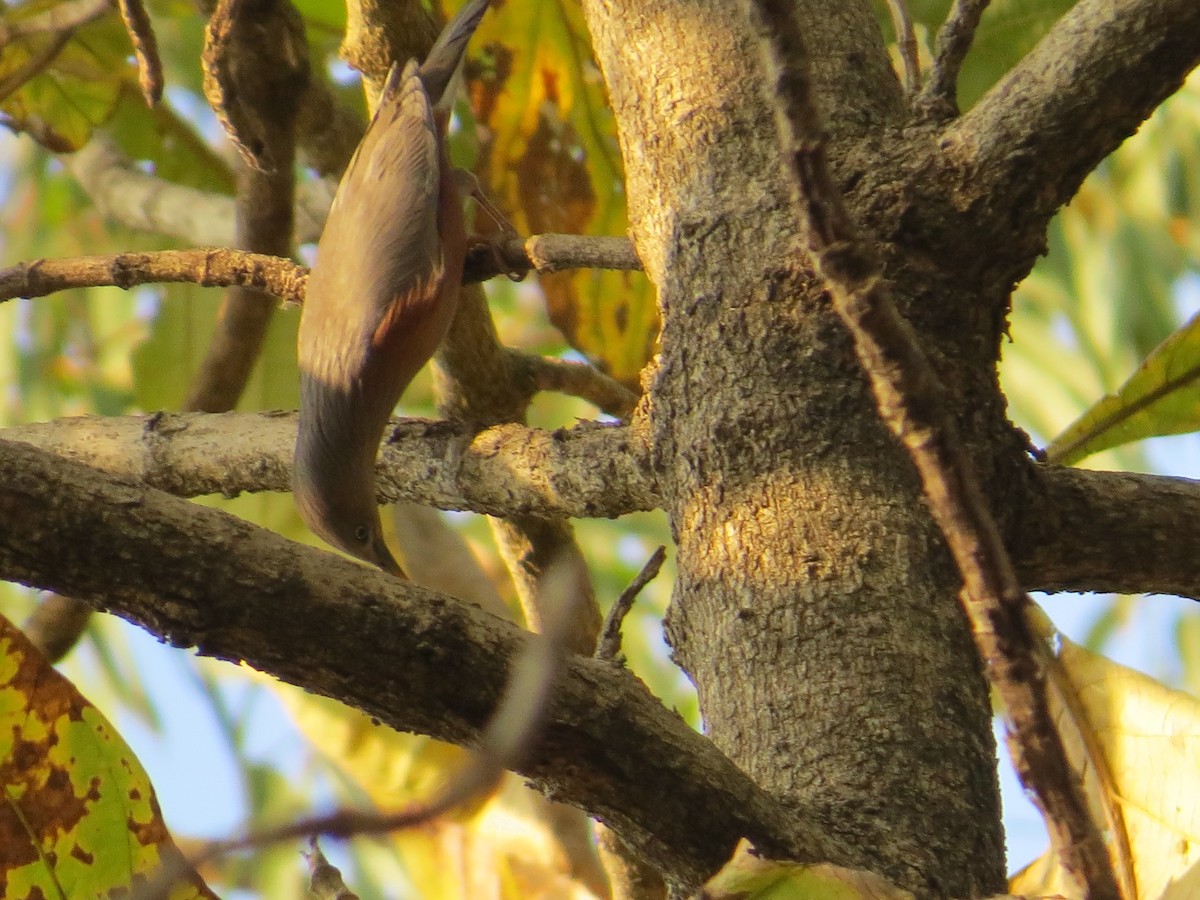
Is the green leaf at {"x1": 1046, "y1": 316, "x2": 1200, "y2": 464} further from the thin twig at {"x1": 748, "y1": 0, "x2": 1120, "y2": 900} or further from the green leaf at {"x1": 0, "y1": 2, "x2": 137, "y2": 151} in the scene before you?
the green leaf at {"x1": 0, "y1": 2, "x2": 137, "y2": 151}

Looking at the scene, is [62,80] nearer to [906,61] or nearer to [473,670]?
[906,61]

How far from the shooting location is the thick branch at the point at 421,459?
5.68 ft

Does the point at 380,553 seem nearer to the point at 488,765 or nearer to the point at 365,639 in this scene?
the point at 365,639

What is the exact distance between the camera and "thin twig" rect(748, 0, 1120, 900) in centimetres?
75

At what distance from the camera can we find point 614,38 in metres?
1.91

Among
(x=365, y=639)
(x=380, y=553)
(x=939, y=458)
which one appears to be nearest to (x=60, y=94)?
(x=380, y=553)

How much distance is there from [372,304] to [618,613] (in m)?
1.56

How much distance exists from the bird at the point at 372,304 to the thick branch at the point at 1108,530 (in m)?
1.42

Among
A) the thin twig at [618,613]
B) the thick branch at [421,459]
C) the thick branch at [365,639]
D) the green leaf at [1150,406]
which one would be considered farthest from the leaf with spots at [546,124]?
the thick branch at [365,639]

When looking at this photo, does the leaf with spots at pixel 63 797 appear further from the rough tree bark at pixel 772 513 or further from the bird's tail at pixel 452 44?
the bird's tail at pixel 452 44

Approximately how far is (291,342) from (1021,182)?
2.55 metres

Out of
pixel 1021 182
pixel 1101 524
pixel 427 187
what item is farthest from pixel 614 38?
pixel 427 187

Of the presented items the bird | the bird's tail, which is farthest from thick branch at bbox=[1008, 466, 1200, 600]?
the bird's tail

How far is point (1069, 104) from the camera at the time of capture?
1.44 meters
